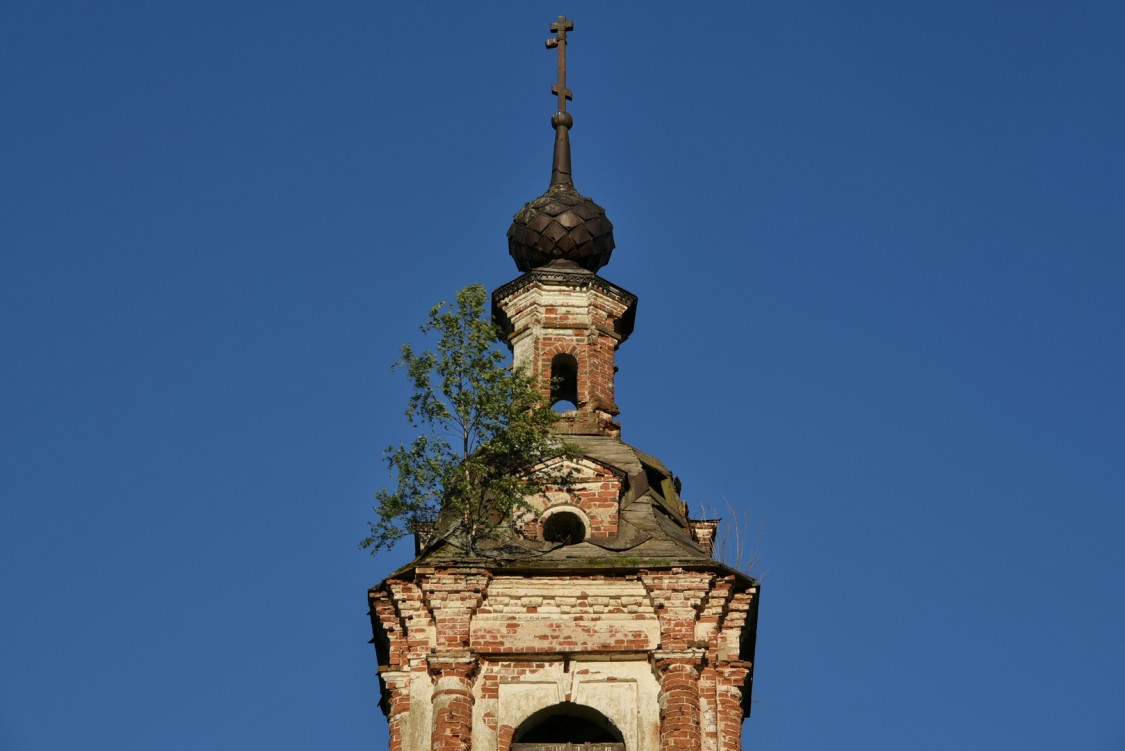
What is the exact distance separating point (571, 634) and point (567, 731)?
1.12 meters

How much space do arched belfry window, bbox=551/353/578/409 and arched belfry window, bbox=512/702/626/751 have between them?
5518 millimetres

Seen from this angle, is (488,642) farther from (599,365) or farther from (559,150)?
(559,150)

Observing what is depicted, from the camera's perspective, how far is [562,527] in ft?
110

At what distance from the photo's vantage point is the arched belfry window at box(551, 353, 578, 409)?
3616cm

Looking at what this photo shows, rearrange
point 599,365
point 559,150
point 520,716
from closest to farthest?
1. point 520,716
2. point 599,365
3. point 559,150

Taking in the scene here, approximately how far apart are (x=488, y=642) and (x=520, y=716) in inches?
37.2

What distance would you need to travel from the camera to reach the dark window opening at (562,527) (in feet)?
109

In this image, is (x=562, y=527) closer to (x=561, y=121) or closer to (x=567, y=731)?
(x=567, y=731)

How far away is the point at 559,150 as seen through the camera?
38.9 meters

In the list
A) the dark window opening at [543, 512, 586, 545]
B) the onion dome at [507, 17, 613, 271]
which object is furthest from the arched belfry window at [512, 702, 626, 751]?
the onion dome at [507, 17, 613, 271]

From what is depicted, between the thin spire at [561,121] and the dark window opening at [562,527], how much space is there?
6394 millimetres

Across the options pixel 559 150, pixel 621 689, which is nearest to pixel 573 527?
pixel 621 689

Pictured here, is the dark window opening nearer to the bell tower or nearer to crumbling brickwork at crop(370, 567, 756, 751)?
the bell tower

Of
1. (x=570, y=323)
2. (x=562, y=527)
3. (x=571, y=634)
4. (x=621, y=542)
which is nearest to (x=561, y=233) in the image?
(x=570, y=323)
